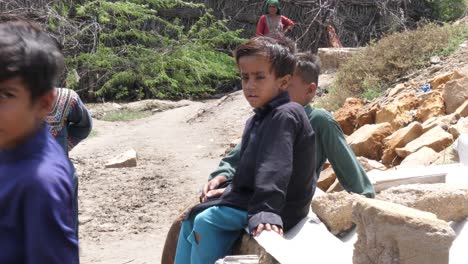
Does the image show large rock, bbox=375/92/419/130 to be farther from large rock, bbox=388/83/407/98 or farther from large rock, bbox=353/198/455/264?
large rock, bbox=353/198/455/264

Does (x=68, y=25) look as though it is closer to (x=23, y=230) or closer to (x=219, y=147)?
(x=219, y=147)

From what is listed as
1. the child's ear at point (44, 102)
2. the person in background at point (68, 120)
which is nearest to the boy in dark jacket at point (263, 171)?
the person in background at point (68, 120)

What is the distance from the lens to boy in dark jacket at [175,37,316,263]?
2.84 m

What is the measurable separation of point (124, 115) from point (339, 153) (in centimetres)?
823

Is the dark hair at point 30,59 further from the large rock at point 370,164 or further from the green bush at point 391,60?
the green bush at point 391,60

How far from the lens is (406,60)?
8.79 m

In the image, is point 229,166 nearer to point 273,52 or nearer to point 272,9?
point 273,52

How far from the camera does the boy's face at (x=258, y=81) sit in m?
3.10

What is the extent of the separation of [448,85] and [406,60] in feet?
6.97

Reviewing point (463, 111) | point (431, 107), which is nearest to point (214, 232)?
point (463, 111)

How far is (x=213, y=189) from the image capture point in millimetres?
3262

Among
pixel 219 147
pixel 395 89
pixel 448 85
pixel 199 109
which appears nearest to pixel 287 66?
pixel 448 85

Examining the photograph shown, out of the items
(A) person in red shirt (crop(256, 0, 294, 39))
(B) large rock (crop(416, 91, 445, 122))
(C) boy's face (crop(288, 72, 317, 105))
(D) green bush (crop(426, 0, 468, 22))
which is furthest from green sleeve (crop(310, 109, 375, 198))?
(D) green bush (crop(426, 0, 468, 22))

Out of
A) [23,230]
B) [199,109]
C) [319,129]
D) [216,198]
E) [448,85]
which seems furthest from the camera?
[199,109]
